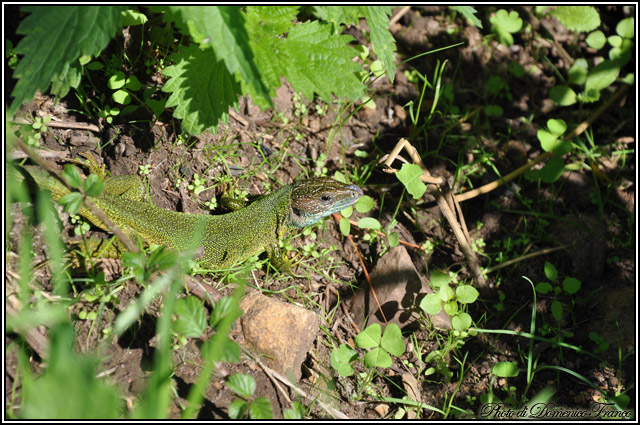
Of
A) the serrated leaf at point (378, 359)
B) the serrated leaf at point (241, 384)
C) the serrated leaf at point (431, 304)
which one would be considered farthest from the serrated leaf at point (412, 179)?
the serrated leaf at point (241, 384)

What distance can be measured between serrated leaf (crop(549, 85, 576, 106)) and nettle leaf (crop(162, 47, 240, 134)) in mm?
3191

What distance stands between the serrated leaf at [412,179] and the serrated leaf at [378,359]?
117 centimetres

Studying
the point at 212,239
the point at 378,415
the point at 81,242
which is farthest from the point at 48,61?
the point at 378,415

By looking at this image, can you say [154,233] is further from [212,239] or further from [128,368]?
[128,368]

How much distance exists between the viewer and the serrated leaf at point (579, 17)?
485 centimetres

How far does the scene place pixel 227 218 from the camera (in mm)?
3795

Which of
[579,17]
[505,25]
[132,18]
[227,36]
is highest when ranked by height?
[132,18]

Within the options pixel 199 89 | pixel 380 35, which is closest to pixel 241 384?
pixel 199 89

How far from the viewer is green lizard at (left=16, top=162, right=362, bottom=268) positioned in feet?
11.4

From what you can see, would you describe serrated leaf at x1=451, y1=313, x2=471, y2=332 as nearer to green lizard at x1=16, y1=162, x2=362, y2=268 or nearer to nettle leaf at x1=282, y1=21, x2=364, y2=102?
green lizard at x1=16, y1=162, x2=362, y2=268

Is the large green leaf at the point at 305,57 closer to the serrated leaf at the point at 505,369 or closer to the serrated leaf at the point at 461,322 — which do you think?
the serrated leaf at the point at 461,322

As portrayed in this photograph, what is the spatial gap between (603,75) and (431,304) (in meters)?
2.87

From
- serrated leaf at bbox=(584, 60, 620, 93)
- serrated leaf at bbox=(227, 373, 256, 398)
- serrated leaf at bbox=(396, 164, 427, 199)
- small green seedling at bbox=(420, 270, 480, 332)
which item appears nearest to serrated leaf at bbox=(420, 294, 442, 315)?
small green seedling at bbox=(420, 270, 480, 332)

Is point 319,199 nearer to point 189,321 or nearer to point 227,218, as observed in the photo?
point 227,218
